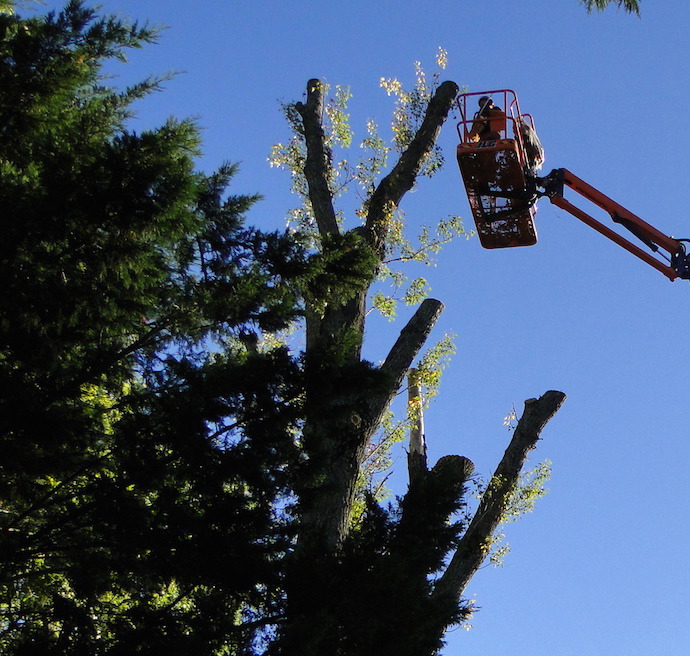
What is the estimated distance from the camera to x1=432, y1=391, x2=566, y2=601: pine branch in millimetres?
11555

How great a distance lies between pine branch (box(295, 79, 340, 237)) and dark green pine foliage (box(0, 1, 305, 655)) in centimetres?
510

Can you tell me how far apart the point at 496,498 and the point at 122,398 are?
602 centimetres

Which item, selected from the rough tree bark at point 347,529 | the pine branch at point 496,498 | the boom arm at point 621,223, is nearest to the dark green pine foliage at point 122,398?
the rough tree bark at point 347,529

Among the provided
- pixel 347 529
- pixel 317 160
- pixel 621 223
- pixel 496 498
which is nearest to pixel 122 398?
pixel 347 529

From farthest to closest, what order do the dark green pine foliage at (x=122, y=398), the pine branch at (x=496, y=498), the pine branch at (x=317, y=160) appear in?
the pine branch at (x=317, y=160)
the pine branch at (x=496, y=498)
the dark green pine foliage at (x=122, y=398)

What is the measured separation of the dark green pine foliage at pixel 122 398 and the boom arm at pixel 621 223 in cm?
720

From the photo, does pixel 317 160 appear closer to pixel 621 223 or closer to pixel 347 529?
pixel 621 223

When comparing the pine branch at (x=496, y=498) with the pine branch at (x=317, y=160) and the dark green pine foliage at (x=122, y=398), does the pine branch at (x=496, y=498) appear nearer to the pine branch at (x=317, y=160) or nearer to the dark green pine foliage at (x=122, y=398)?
the pine branch at (x=317, y=160)

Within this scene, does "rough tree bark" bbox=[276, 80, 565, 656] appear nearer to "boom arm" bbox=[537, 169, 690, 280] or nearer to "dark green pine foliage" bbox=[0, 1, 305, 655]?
"dark green pine foliage" bbox=[0, 1, 305, 655]

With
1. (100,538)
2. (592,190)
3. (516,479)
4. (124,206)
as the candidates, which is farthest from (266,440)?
(592,190)

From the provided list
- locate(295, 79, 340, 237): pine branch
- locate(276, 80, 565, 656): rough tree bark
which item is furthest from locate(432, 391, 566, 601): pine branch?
locate(295, 79, 340, 237): pine branch

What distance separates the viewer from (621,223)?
44.9ft

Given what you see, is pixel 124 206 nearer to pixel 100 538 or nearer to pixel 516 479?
pixel 100 538

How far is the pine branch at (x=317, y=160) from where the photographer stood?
12.6 meters
